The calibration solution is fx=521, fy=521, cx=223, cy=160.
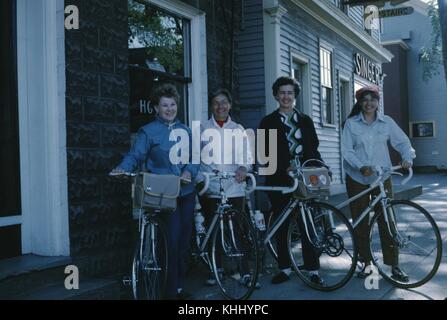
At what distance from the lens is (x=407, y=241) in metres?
4.78

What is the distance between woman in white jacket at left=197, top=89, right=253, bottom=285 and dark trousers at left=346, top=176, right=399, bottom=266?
1.12m

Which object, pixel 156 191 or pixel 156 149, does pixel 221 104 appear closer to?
pixel 156 149

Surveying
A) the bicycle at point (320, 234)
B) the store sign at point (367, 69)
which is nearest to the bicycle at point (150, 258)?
the bicycle at point (320, 234)

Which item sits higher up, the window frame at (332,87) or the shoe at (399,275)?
the window frame at (332,87)

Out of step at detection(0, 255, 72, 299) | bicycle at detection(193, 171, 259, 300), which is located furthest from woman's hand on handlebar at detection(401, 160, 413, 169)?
step at detection(0, 255, 72, 299)

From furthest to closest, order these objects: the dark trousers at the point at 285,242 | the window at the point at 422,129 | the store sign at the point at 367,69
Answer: the window at the point at 422,129 < the store sign at the point at 367,69 < the dark trousers at the point at 285,242

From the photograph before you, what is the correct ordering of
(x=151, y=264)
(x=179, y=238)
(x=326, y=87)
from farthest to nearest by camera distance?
(x=326, y=87), (x=179, y=238), (x=151, y=264)

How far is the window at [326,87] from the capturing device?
12341 mm

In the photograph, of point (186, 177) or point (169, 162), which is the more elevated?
point (169, 162)

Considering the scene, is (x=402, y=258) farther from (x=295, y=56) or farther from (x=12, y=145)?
(x=295, y=56)

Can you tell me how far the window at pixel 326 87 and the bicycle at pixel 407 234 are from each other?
7520 mm

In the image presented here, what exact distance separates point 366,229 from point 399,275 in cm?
54

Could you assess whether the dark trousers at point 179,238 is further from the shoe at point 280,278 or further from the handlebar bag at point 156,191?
the shoe at point 280,278

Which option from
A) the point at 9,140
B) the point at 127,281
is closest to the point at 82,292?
the point at 127,281
